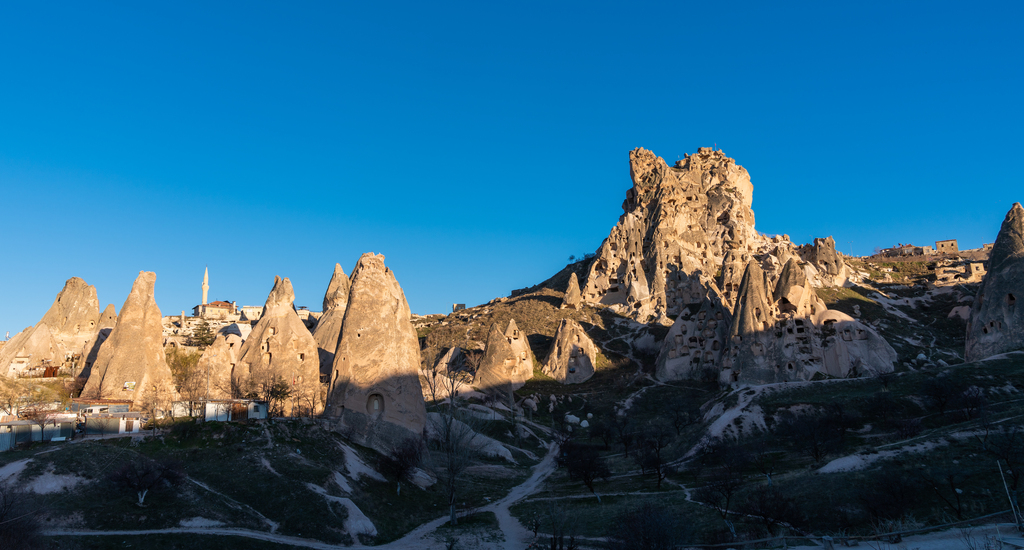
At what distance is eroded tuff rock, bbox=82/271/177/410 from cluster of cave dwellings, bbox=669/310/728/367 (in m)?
52.6

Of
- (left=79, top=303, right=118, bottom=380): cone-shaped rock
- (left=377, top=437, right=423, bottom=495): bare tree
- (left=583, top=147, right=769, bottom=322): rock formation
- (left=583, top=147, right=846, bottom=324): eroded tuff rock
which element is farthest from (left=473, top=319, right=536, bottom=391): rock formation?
(left=79, top=303, right=118, bottom=380): cone-shaped rock

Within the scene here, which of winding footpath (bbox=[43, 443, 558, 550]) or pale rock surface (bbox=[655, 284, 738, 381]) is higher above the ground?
pale rock surface (bbox=[655, 284, 738, 381])

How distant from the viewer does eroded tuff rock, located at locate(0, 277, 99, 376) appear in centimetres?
5672

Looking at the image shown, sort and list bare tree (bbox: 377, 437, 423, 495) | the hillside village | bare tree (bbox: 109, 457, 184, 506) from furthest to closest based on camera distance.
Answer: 1. bare tree (bbox: 377, 437, 423, 495)
2. the hillside village
3. bare tree (bbox: 109, 457, 184, 506)

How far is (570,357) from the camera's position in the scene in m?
80.2

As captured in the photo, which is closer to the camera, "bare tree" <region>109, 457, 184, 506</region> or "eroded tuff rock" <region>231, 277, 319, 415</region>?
"bare tree" <region>109, 457, 184, 506</region>

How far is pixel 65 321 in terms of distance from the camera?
62812mm

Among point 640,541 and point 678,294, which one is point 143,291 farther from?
point 678,294

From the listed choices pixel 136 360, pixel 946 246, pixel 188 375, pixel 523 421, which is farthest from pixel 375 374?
pixel 946 246

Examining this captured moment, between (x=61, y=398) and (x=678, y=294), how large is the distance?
79.8 meters

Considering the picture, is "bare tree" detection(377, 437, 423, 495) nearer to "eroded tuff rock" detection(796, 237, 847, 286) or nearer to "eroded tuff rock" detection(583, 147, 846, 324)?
"eroded tuff rock" detection(583, 147, 846, 324)

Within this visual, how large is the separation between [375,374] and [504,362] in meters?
35.4

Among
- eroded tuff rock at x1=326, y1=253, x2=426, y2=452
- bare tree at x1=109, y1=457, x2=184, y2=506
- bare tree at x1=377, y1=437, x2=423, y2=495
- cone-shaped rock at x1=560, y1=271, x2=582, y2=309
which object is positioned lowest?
bare tree at x1=377, y1=437, x2=423, y2=495

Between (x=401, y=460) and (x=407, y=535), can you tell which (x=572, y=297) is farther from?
(x=407, y=535)
